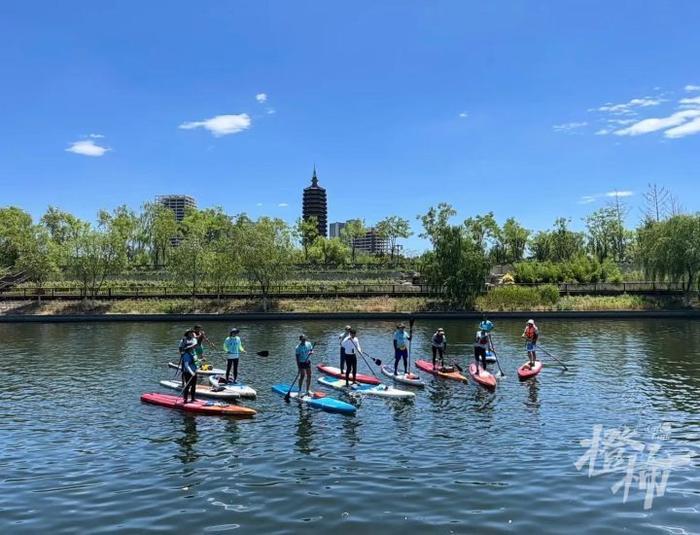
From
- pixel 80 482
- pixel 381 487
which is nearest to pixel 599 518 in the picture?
pixel 381 487

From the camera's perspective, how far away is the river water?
35.3 feet

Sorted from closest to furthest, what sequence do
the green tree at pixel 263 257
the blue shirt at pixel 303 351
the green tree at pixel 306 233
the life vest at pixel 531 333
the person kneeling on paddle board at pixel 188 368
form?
the person kneeling on paddle board at pixel 188 368 < the blue shirt at pixel 303 351 < the life vest at pixel 531 333 < the green tree at pixel 263 257 < the green tree at pixel 306 233

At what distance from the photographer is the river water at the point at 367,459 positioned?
424 inches

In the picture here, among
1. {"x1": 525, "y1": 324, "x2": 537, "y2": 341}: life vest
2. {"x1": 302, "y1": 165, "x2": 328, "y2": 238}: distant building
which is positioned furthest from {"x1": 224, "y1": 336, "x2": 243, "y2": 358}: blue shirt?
{"x1": 302, "y1": 165, "x2": 328, "y2": 238}: distant building

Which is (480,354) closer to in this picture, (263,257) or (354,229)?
(263,257)

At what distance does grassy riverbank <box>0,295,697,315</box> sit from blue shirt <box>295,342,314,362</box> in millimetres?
36054

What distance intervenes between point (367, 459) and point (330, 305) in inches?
1759

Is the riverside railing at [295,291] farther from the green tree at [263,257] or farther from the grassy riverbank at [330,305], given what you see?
the green tree at [263,257]

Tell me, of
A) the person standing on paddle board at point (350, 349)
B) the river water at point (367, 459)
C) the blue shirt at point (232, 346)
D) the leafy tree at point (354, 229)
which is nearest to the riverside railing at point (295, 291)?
the river water at point (367, 459)

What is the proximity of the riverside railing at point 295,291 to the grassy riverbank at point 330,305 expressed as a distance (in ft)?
4.78

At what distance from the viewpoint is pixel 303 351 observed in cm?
1986

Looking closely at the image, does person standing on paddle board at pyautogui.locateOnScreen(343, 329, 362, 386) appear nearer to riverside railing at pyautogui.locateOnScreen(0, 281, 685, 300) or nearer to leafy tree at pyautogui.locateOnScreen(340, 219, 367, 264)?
riverside railing at pyautogui.locateOnScreen(0, 281, 685, 300)

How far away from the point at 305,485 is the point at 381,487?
165 centimetres

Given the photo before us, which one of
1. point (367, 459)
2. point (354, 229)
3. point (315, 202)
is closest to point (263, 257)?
point (367, 459)
